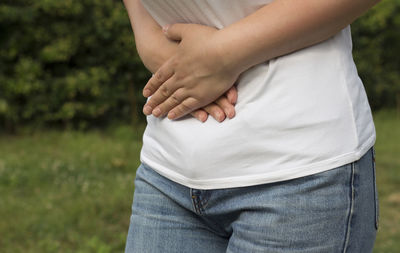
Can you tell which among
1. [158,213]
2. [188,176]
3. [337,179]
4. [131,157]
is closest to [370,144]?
[337,179]

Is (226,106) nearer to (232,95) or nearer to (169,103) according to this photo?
(232,95)

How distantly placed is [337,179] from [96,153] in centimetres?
449

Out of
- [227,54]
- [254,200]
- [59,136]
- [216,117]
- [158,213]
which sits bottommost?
[59,136]

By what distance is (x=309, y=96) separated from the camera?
3.34ft

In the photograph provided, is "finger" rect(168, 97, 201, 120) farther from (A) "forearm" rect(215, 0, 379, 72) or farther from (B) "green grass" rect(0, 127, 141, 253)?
(B) "green grass" rect(0, 127, 141, 253)

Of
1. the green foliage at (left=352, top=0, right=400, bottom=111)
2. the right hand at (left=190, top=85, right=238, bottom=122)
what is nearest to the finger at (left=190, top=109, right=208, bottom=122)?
the right hand at (left=190, top=85, right=238, bottom=122)

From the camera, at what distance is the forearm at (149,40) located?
49.6 inches

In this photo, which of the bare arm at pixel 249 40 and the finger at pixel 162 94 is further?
the finger at pixel 162 94

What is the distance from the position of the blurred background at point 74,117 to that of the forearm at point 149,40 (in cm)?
271

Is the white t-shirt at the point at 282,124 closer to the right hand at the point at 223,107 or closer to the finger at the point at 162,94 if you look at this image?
the right hand at the point at 223,107

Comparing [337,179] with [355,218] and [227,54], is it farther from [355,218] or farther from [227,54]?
[227,54]

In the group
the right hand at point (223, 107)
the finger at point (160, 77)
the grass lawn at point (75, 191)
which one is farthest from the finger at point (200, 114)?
the grass lawn at point (75, 191)

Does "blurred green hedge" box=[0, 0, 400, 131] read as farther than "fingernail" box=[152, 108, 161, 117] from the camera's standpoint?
Yes

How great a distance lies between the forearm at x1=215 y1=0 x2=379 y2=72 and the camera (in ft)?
3.29
